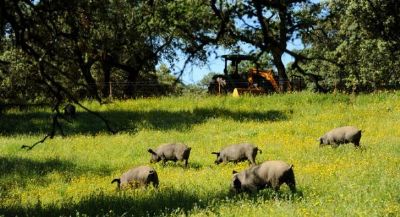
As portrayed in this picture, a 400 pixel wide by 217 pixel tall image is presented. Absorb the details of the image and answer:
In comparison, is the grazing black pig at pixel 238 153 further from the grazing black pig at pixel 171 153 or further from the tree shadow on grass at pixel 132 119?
the tree shadow on grass at pixel 132 119

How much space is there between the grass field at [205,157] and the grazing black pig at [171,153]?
36 cm

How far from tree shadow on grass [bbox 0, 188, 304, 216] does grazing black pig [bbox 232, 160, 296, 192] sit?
1.20ft

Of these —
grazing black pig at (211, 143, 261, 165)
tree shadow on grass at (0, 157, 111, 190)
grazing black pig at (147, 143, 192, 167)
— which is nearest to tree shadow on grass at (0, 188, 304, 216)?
tree shadow on grass at (0, 157, 111, 190)

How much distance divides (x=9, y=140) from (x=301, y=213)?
1795 cm

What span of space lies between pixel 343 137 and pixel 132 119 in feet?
44.9

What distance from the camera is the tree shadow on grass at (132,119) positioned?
27.2m

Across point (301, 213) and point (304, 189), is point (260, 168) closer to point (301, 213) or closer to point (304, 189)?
point (304, 189)

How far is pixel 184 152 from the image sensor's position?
1731 cm

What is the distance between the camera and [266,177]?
11.9 metres

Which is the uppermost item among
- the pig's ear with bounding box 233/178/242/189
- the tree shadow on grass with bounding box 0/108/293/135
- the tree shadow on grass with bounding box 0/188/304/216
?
the tree shadow on grass with bounding box 0/108/293/135

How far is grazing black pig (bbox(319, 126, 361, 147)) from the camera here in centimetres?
1838

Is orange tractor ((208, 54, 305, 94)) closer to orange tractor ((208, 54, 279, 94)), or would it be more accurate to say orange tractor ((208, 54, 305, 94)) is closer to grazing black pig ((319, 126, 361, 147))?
orange tractor ((208, 54, 279, 94))

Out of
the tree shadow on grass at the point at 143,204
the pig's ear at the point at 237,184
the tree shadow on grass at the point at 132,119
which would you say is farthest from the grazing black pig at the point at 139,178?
the tree shadow on grass at the point at 132,119

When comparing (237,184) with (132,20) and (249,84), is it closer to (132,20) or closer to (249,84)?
(132,20)
